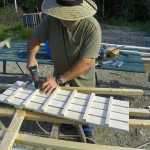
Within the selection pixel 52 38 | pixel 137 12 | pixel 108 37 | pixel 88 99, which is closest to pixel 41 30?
pixel 52 38

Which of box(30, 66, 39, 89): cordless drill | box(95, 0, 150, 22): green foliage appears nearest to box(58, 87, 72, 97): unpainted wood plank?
box(30, 66, 39, 89): cordless drill

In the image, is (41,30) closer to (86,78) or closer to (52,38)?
(52,38)

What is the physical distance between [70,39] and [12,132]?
137 centimetres

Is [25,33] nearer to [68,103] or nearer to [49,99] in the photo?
[49,99]

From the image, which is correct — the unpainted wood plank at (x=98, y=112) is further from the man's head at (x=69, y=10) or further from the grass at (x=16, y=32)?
the grass at (x=16, y=32)

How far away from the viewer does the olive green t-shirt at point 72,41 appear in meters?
3.34

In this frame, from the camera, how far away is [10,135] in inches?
96.0

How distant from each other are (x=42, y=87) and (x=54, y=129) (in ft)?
1.79

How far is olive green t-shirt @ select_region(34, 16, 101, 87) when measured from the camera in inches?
132

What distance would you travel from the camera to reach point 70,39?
346cm

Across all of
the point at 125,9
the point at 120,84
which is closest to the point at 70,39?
the point at 120,84

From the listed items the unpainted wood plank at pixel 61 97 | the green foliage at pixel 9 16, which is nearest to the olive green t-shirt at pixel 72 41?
the unpainted wood plank at pixel 61 97

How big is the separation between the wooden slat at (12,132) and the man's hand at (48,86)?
39cm

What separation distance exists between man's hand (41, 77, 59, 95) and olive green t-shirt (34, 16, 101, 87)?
0.44 m
